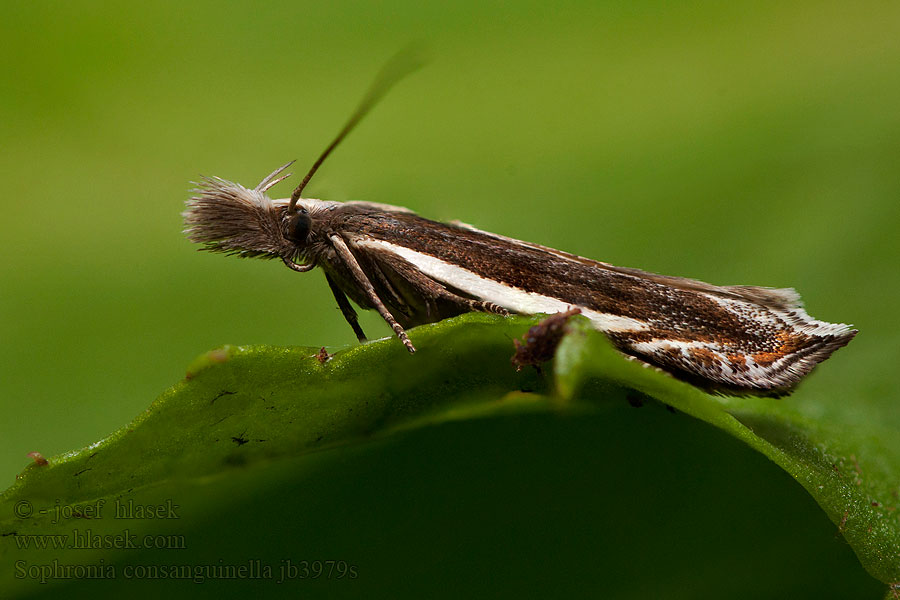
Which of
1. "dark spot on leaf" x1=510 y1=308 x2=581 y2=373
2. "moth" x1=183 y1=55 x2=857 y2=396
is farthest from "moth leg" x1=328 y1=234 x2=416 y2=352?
"dark spot on leaf" x1=510 y1=308 x2=581 y2=373

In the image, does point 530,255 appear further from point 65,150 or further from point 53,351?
point 65,150

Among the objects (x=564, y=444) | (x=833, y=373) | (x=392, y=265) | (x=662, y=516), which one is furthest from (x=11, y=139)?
(x=833, y=373)

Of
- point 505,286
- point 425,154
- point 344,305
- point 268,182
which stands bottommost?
point 505,286

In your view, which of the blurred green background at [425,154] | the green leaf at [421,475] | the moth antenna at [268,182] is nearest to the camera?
the green leaf at [421,475]

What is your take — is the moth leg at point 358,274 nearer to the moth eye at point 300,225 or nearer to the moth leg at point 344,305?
the moth eye at point 300,225

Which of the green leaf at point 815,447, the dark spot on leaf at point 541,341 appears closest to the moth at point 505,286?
the green leaf at point 815,447

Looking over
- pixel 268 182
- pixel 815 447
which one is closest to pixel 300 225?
pixel 268 182

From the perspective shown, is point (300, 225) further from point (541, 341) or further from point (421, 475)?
point (541, 341)
